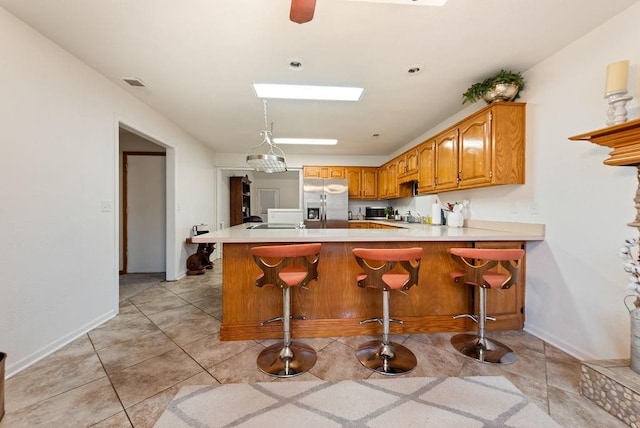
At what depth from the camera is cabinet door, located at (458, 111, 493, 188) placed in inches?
96.6

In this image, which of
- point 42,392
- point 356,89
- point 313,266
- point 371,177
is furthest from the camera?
point 371,177

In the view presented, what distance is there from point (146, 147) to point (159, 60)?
8.89 ft

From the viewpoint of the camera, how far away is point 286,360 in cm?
187

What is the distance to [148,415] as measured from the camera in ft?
4.64

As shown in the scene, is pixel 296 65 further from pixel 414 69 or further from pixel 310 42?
pixel 414 69

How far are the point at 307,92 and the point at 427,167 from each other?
194 cm

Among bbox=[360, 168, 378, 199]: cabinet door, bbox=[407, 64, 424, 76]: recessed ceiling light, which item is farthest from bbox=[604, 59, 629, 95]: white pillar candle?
bbox=[360, 168, 378, 199]: cabinet door

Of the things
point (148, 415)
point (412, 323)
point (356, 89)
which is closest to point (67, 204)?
point (148, 415)

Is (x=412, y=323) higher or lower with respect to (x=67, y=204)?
lower

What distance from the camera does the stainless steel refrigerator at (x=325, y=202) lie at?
17.6 feet

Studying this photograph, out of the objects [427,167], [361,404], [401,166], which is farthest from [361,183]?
[361,404]

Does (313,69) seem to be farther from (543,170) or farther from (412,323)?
(412,323)

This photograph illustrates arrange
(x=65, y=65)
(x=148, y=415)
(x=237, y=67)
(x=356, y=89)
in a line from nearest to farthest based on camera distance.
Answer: (x=148, y=415)
(x=65, y=65)
(x=237, y=67)
(x=356, y=89)

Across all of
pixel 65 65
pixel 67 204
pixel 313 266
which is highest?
pixel 65 65
